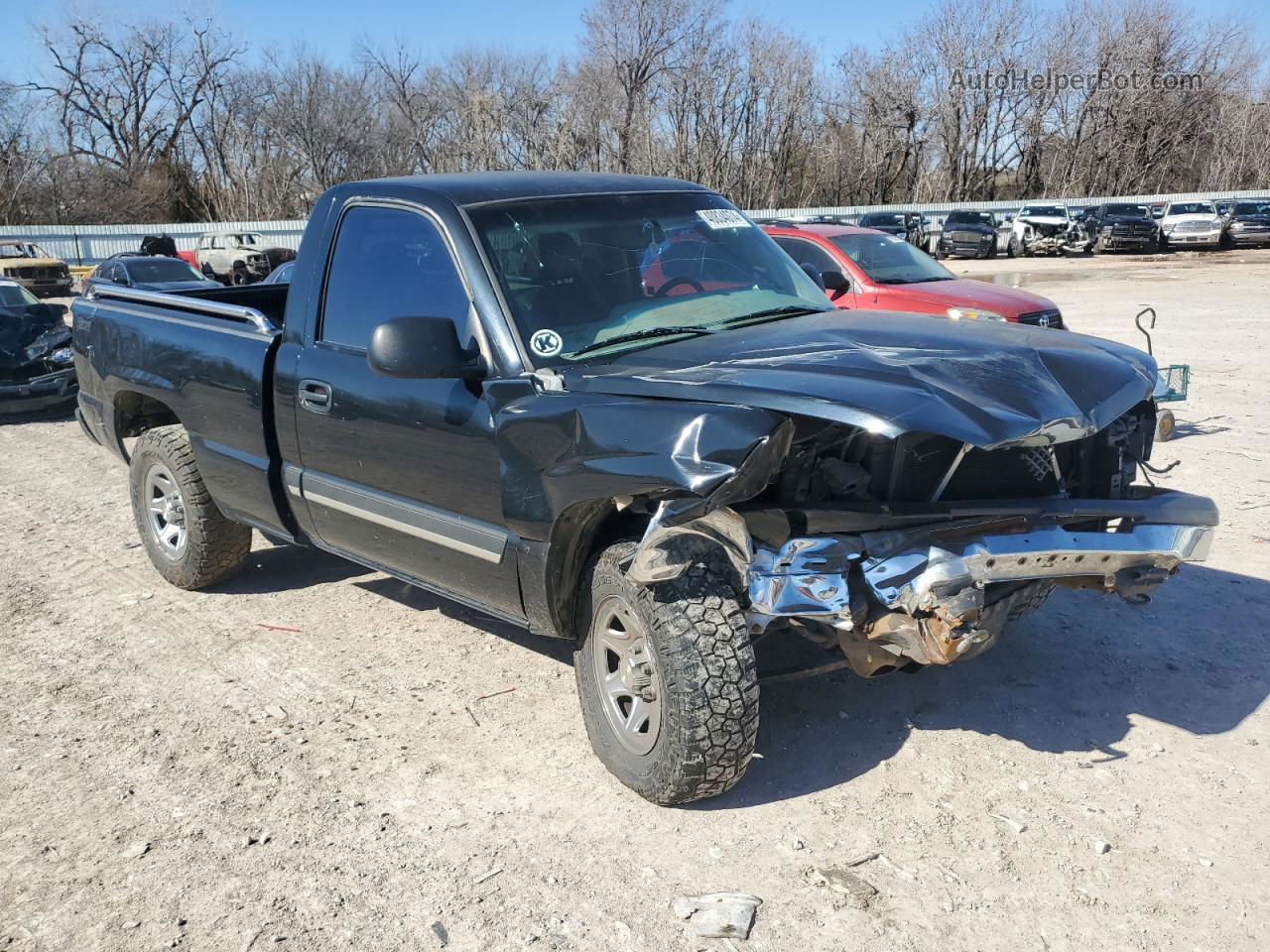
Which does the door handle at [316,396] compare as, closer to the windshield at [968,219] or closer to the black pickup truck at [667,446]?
the black pickup truck at [667,446]

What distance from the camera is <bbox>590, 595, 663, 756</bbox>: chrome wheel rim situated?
3578mm

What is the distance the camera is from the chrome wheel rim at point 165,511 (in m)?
5.85

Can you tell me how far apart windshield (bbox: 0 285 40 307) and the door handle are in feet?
33.8

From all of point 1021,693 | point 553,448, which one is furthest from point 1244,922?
point 553,448

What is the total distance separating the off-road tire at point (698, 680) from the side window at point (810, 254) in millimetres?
8458

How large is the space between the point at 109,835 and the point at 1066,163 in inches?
2314

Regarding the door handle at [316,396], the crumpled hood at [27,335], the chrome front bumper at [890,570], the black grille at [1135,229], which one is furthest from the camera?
the black grille at [1135,229]

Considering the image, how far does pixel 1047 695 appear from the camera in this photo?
4355mm

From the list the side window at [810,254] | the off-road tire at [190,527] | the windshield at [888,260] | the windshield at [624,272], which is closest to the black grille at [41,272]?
the side window at [810,254]

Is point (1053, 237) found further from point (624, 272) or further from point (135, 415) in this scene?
point (624, 272)

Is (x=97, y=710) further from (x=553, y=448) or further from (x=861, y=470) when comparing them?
(x=861, y=470)

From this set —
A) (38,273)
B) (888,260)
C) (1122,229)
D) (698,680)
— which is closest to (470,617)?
(698,680)

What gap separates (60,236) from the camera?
4078 cm

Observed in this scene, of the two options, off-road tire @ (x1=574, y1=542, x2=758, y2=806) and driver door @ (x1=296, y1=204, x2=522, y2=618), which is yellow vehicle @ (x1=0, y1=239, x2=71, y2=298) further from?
off-road tire @ (x1=574, y1=542, x2=758, y2=806)
